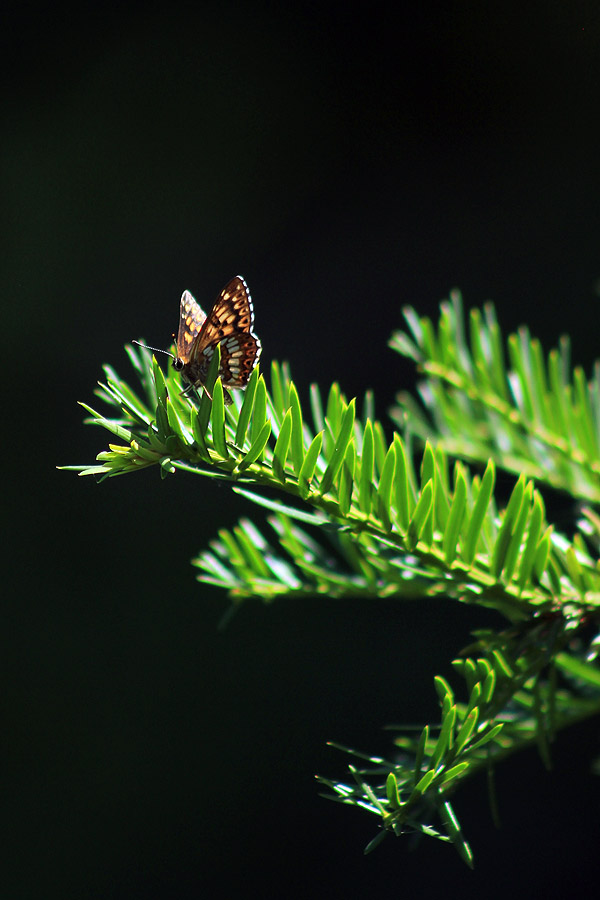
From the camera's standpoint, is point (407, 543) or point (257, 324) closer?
point (407, 543)

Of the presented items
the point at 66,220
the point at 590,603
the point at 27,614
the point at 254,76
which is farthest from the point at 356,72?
the point at 590,603

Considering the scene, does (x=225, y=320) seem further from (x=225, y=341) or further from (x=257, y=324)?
(x=257, y=324)

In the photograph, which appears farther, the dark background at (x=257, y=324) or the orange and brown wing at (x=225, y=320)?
the dark background at (x=257, y=324)

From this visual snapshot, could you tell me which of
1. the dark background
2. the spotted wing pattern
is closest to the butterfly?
the spotted wing pattern

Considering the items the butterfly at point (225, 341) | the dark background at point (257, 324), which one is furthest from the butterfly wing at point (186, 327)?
the dark background at point (257, 324)

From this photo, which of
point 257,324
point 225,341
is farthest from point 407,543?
point 257,324

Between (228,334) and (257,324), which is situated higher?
(257,324)

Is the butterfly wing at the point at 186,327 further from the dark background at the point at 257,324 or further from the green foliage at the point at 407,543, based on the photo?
the dark background at the point at 257,324

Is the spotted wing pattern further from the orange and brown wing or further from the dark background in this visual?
the dark background
